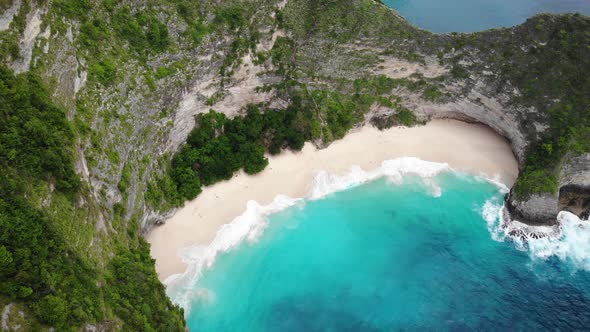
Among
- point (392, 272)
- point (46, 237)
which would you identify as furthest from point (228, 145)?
point (46, 237)

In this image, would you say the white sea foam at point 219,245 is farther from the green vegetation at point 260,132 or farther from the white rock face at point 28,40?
the white rock face at point 28,40

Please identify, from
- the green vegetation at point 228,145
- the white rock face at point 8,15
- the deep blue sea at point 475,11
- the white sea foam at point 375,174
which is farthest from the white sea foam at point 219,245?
the deep blue sea at point 475,11

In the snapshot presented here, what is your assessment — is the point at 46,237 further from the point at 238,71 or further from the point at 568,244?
the point at 568,244

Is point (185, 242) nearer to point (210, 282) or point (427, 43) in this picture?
point (210, 282)

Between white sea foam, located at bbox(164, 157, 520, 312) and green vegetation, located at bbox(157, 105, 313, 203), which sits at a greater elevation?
green vegetation, located at bbox(157, 105, 313, 203)

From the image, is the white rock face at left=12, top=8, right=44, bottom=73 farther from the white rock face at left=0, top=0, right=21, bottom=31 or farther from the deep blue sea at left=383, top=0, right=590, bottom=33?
the deep blue sea at left=383, top=0, right=590, bottom=33

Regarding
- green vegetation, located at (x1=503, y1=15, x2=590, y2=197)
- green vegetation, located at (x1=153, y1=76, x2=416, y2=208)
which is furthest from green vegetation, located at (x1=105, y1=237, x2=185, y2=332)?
green vegetation, located at (x1=503, y1=15, x2=590, y2=197)
